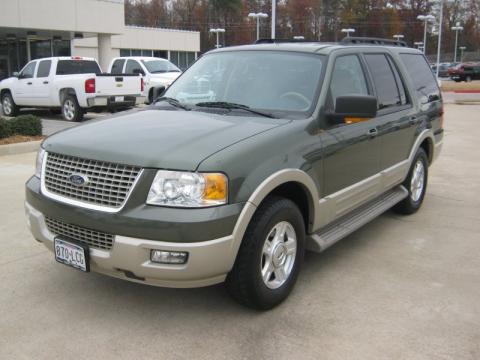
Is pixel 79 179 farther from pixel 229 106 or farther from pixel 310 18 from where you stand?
pixel 310 18

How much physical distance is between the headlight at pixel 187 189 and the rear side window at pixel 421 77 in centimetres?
357

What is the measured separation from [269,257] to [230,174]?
75 cm

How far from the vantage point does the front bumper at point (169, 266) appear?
3180 millimetres

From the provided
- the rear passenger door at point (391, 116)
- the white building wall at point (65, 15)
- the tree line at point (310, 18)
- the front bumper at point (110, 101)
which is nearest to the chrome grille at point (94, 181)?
the rear passenger door at point (391, 116)

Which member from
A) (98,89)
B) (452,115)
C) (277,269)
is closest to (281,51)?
(277,269)

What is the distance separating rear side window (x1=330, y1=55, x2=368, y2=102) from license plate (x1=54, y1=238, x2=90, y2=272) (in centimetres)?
229

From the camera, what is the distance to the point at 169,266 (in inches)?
127

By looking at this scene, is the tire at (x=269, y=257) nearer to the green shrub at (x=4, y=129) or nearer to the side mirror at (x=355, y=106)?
the side mirror at (x=355, y=106)

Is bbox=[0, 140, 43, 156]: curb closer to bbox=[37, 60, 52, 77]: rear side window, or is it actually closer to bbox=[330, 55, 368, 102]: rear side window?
bbox=[37, 60, 52, 77]: rear side window

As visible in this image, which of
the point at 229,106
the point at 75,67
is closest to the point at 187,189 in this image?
the point at 229,106

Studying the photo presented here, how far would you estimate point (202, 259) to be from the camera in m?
3.20

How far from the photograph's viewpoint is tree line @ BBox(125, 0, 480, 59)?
83750 millimetres

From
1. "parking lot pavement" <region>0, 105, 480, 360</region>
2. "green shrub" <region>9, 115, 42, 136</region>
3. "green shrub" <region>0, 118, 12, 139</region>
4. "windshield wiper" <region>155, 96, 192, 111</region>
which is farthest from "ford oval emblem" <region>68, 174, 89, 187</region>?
"green shrub" <region>9, 115, 42, 136</region>

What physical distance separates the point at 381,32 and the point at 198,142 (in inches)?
3840
